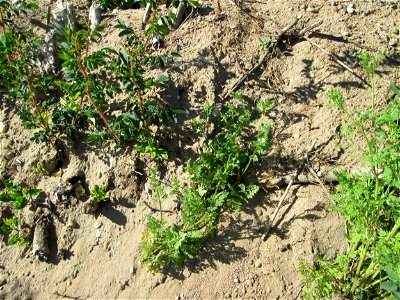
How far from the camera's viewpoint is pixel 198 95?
13.1ft

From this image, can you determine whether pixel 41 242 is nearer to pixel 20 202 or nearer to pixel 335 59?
pixel 20 202

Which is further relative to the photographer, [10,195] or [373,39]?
[373,39]

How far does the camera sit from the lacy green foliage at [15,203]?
3.75 metres

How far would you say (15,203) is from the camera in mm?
3799

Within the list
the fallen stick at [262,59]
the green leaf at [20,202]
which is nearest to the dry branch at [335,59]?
the fallen stick at [262,59]

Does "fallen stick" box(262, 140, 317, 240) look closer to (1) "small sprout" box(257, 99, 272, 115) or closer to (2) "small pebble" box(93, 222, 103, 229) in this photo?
(1) "small sprout" box(257, 99, 272, 115)

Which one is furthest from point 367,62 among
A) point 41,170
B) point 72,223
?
point 41,170

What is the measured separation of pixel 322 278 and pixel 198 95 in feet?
5.79

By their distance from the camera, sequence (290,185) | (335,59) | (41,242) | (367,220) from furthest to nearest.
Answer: (335,59) → (41,242) → (290,185) → (367,220)

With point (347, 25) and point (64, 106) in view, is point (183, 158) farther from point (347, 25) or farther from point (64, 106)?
point (347, 25)

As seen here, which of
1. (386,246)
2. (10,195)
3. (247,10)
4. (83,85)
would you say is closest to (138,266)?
(10,195)

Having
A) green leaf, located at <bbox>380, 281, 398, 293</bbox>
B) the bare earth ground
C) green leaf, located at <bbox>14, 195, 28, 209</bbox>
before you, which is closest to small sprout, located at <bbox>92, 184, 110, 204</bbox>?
the bare earth ground

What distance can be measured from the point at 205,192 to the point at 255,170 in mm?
491

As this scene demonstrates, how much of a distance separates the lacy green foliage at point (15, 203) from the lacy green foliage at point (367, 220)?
86.9 inches
